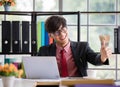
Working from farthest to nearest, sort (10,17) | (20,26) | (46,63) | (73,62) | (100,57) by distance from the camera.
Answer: (10,17), (20,26), (73,62), (100,57), (46,63)

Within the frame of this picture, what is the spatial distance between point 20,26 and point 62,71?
46.9 inches

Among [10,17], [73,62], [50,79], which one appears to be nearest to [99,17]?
[10,17]

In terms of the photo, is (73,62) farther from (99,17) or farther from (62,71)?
(99,17)

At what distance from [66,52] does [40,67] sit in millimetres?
639

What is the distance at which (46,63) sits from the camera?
93.6 inches

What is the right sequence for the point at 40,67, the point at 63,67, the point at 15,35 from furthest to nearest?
the point at 15,35, the point at 63,67, the point at 40,67

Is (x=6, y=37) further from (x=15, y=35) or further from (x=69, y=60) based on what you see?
(x=69, y=60)

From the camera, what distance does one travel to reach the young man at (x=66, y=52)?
294cm

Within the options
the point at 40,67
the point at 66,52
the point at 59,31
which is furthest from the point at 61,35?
the point at 40,67

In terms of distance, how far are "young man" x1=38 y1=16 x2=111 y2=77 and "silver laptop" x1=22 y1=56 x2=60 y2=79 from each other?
0.46 meters

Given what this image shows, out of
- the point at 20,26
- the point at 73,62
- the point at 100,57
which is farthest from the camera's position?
the point at 20,26

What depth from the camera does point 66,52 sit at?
9.86 feet

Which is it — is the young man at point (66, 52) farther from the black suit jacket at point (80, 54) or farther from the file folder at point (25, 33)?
the file folder at point (25, 33)

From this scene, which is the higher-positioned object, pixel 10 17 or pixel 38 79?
pixel 10 17
